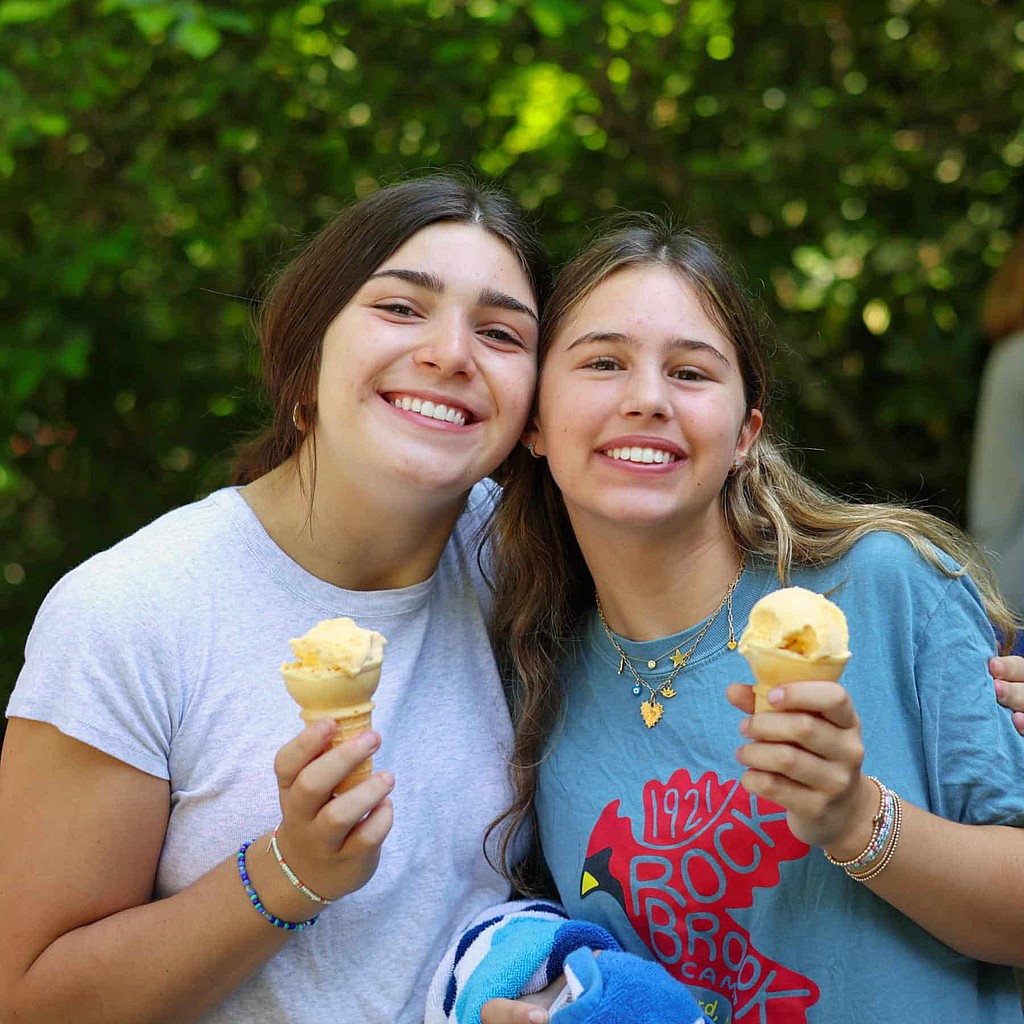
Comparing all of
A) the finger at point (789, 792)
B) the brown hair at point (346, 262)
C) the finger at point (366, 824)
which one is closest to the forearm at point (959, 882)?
the finger at point (789, 792)

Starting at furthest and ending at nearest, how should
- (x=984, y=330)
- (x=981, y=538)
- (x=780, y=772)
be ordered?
(x=984, y=330)
(x=981, y=538)
(x=780, y=772)

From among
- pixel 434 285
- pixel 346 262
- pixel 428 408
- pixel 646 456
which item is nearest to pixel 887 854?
pixel 646 456

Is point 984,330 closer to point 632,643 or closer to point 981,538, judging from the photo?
point 981,538

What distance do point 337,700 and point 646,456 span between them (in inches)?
28.6

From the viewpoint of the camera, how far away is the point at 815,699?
5.67 ft

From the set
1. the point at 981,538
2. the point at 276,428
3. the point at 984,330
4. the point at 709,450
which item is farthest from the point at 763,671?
the point at 984,330

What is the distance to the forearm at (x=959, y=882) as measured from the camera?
1.92 metres

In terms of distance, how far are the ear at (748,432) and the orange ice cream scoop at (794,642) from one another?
63cm

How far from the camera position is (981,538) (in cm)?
408

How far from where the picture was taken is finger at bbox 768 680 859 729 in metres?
1.73

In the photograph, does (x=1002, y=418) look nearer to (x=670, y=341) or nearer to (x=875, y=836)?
(x=670, y=341)

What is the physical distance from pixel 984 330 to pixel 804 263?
702 millimetres

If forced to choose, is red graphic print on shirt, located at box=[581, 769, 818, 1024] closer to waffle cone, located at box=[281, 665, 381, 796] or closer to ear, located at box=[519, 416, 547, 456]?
waffle cone, located at box=[281, 665, 381, 796]

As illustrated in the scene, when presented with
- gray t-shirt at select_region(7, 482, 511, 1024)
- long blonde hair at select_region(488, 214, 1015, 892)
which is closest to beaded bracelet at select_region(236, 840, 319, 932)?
gray t-shirt at select_region(7, 482, 511, 1024)
